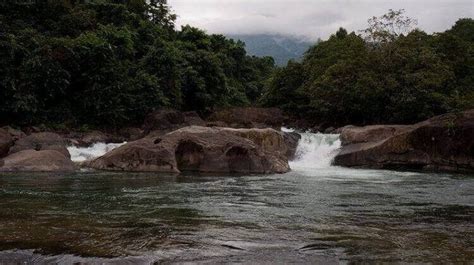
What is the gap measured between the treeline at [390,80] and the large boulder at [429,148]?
8.08 m

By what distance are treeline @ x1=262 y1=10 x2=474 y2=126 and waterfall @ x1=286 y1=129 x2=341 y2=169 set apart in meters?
8.63

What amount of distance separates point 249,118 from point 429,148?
17547mm

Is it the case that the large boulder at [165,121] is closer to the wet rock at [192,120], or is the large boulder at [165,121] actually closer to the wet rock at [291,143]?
the wet rock at [192,120]

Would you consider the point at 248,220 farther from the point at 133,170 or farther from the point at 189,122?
the point at 189,122

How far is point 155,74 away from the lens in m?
40.5

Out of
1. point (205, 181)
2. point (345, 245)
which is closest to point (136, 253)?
point (345, 245)

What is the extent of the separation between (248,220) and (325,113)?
34.4 meters

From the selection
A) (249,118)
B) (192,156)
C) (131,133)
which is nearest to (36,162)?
(192,156)

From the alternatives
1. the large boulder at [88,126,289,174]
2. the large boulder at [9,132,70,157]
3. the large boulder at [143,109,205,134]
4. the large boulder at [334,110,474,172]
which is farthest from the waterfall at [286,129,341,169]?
the large boulder at [9,132,70,157]

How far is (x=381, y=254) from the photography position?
286 inches

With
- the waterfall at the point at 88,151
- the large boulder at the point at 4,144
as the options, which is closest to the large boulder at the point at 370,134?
the waterfall at the point at 88,151

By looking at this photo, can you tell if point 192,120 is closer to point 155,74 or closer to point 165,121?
point 165,121

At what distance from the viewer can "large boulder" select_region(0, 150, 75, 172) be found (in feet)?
66.1

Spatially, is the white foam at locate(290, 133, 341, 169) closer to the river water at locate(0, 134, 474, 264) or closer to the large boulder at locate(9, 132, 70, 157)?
the river water at locate(0, 134, 474, 264)
